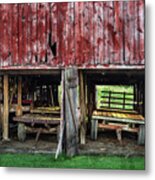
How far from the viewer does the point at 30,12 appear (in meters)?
4.25

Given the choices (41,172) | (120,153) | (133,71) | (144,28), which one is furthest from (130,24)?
(41,172)

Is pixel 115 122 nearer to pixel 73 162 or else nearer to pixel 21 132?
pixel 73 162

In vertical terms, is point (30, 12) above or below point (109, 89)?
above

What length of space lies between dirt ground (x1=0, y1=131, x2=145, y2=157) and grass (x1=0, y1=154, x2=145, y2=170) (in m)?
0.04

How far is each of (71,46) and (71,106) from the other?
20.8 inches

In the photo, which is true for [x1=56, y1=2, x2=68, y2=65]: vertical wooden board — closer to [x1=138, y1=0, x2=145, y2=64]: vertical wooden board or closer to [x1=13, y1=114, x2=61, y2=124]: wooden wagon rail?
[x1=13, y1=114, x2=61, y2=124]: wooden wagon rail

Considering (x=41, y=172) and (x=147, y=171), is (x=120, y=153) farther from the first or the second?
(x=41, y=172)

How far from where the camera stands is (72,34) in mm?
4215

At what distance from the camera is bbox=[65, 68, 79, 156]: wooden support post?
425 cm

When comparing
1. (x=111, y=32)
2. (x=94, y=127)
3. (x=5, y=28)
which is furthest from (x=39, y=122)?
(x=111, y=32)

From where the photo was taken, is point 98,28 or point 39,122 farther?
point 39,122

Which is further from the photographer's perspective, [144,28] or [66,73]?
[66,73]

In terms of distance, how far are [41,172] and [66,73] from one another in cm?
89

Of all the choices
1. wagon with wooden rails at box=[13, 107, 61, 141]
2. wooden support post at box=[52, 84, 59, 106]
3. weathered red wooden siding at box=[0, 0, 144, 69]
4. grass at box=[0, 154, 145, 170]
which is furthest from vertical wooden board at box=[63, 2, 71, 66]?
grass at box=[0, 154, 145, 170]
